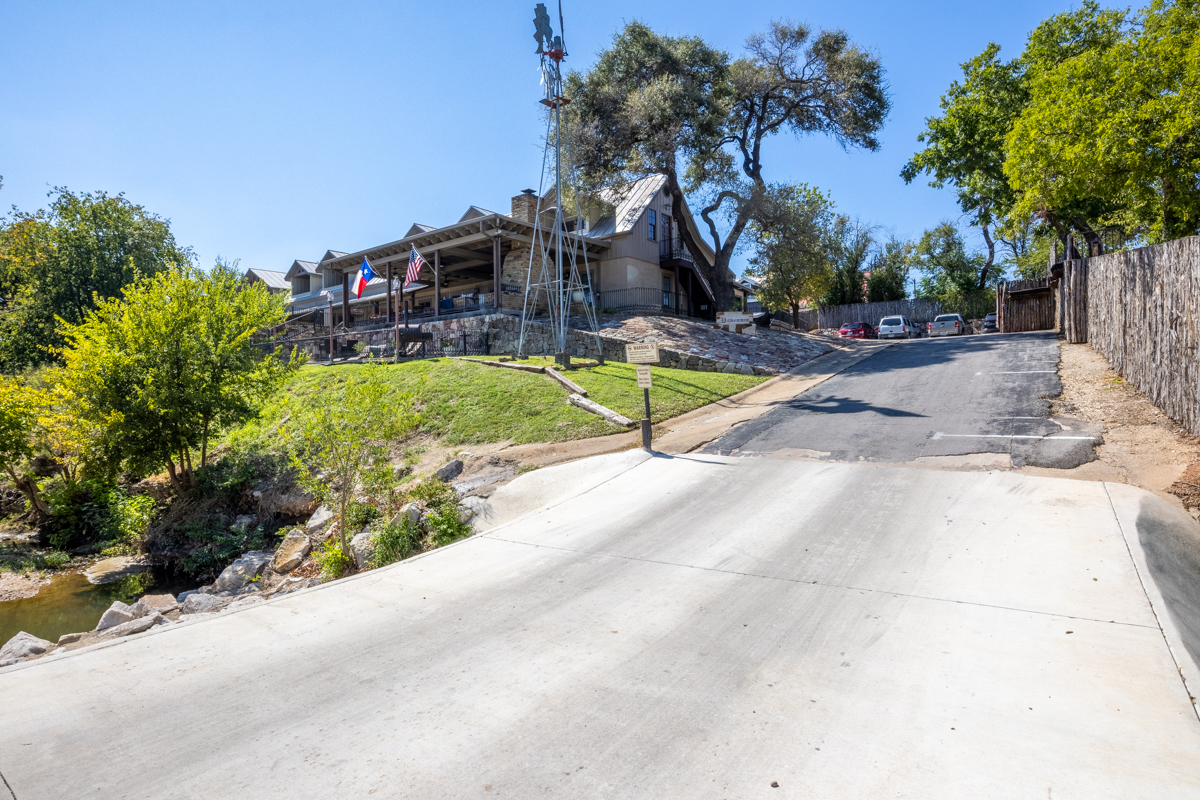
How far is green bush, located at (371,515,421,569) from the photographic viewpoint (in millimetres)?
7364

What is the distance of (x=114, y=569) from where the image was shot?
10883 mm

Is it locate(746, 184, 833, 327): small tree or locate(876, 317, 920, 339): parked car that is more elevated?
locate(746, 184, 833, 327): small tree

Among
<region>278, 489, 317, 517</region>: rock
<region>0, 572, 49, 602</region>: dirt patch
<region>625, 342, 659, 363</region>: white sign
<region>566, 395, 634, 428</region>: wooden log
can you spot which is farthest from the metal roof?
<region>625, 342, 659, 363</region>: white sign

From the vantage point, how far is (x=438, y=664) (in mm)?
3912

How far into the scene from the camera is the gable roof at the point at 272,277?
145 feet

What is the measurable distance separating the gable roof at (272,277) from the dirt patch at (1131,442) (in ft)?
153

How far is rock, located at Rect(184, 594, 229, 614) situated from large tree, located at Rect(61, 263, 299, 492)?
6264 millimetres

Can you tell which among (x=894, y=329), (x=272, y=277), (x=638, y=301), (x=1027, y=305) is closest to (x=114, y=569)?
(x=638, y=301)

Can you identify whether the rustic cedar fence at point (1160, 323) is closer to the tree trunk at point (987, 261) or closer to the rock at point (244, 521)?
the rock at point (244, 521)

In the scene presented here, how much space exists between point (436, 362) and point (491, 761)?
1731cm

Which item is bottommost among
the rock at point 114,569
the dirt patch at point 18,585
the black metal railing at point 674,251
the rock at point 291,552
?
the rock at point 114,569

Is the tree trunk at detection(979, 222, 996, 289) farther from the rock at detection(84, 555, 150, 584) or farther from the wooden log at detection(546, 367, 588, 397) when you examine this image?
the rock at detection(84, 555, 150, 584)

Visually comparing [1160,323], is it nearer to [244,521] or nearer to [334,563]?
[334,563]

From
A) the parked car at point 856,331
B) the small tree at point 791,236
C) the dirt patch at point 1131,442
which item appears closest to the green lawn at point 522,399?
the dirt patch at point 1131,442
